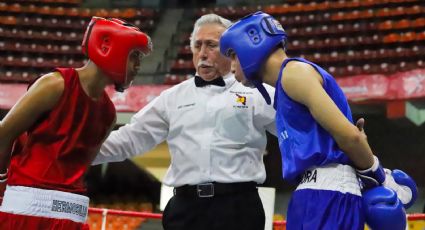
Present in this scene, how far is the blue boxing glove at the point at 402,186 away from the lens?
2.14 metres

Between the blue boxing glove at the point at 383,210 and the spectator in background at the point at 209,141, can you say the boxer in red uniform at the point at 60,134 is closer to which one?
the spectator in background at the point at 209,141

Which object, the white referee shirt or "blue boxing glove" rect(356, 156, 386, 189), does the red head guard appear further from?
"blue boxing glove" rect(356, 156, 386, 189)

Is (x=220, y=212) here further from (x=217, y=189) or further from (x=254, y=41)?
(x=254, y=41)

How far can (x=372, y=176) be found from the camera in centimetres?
202

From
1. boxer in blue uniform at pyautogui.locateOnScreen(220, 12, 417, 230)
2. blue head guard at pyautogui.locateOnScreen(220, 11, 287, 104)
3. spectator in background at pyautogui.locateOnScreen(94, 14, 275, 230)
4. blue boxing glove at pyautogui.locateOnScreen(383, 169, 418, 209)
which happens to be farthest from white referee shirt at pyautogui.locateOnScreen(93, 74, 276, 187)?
blue boxing glove at pyautogui.locateOnScreen(383, 169, 418, 209)

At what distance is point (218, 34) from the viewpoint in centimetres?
277

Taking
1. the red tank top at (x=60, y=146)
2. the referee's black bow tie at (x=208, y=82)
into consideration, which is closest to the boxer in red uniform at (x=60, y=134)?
the red tank top at (x=60, y=146)

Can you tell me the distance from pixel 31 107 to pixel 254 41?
841 millimetres

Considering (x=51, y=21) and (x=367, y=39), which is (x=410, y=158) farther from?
(x=51, y=21)

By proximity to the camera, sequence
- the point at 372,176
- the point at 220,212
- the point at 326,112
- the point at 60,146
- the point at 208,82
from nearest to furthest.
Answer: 1. the point at 326,112
2. the point at 372,176
3. the point at 60,146
4. the point at 220,212
5. the point at 208,82

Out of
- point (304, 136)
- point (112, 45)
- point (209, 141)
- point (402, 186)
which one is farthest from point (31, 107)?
point (402, 186)

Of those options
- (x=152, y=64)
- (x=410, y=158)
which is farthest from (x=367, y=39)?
(x=152, y=64)

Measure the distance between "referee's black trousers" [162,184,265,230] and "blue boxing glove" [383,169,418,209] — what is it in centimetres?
65

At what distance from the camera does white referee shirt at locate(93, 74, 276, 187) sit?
2.60 m
